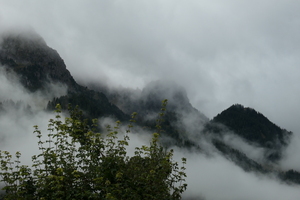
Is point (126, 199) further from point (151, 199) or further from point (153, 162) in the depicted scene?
point (153, 162)

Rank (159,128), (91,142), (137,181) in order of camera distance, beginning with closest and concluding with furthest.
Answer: (137,181) → (91,142) → (159,128)

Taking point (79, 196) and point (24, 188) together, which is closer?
point (79, 196)

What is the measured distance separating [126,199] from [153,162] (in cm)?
250

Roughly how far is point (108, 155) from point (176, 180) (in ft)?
13.4

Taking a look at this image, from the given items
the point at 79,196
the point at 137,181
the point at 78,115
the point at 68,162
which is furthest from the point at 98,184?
the point at 78,115

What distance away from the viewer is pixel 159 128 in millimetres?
14695

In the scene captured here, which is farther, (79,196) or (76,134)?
(76,134)

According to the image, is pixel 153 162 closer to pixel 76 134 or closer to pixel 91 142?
pixel 91 142

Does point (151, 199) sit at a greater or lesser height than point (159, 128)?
lesser

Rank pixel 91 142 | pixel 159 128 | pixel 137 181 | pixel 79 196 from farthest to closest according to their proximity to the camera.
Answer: pixel 159 128 → pixel 91 142 → pixel 137 181 → pixel 79 196

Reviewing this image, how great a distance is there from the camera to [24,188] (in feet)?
43.6

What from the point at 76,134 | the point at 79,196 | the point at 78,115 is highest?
the point at 78,115

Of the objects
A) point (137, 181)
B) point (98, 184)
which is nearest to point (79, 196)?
point (98, 184)


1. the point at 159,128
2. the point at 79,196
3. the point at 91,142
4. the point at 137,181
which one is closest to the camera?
the point at 79,196
